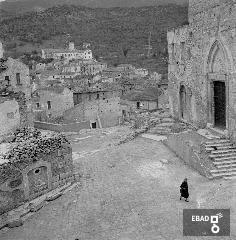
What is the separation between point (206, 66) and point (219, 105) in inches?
82.8

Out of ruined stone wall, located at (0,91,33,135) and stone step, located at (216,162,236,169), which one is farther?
ruined stone wall, located at (0,91,33,135)

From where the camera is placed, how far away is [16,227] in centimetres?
1280

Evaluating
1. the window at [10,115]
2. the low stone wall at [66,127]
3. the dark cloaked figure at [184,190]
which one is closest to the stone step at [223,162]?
the dark cloaked figure at [184,190]

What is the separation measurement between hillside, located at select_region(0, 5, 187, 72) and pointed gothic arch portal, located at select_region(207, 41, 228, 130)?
236 feet

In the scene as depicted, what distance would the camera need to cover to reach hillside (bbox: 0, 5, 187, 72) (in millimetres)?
105875

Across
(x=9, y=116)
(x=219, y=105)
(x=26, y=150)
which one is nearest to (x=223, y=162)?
(x=219, y=105)

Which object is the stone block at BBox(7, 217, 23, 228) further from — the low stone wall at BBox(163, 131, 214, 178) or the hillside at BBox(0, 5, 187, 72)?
the hillside at BBox(0, 5, 187, 72)

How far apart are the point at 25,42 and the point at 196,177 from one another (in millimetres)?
109094

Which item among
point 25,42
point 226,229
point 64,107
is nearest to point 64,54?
point 25,42

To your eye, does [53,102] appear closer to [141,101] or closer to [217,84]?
[141,101]

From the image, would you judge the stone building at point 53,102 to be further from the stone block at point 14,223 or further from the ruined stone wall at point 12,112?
the stone block at point 14,223

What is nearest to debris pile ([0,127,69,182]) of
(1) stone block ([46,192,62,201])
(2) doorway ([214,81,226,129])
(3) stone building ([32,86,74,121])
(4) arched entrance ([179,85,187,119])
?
(1) stone block ([46,192,62,201])

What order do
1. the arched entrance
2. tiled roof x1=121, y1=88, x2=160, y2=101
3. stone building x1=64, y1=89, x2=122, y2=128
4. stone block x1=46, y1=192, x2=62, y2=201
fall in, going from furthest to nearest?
tiled roof x1=121, y1=88, x2=160, y2=101, stone building x1=64, y1=89, x2=122, y2=128, the arched entrance, stone block x1=46, y1=192, x2=62, y2=201

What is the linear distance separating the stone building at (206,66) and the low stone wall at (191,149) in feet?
4.67
